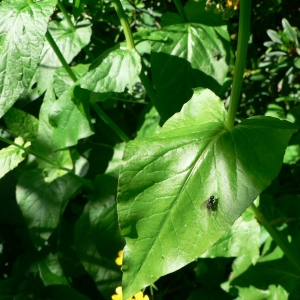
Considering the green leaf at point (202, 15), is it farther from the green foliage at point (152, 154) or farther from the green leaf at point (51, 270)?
the green leaf at point (51, 270)

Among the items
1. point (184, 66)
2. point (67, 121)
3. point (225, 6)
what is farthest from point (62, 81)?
point (225, 6)

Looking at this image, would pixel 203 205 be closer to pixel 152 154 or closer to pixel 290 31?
pixel 152 154

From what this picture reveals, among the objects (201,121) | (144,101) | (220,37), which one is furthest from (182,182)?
(144,101)

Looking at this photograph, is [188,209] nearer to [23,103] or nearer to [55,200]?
[55,200]

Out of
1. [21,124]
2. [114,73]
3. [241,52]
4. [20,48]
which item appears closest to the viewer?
[241,52]

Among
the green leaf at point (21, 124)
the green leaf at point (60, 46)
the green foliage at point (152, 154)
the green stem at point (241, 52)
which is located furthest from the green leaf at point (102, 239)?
the green stem at point (241, 52)

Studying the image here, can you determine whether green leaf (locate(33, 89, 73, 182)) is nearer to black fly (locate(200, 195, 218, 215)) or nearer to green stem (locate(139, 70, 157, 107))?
green stem (locate(139, 70, 157, 107))
